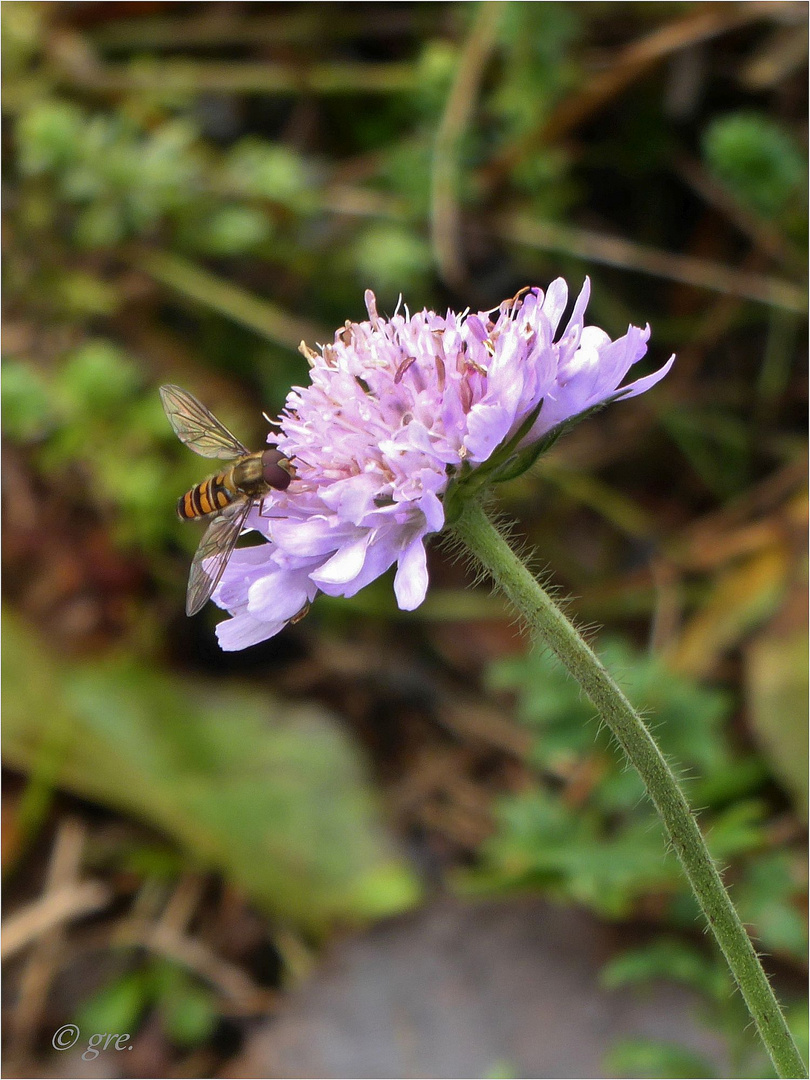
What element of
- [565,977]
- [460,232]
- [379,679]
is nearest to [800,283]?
[460,232]

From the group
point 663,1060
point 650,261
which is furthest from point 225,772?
point 650,261

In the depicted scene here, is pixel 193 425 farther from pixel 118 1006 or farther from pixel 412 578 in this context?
pixel 118 1006

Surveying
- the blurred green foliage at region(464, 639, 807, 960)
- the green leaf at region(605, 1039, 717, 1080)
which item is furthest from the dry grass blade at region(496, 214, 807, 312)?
the green leaf at region(605, 1039, 717, 1080)

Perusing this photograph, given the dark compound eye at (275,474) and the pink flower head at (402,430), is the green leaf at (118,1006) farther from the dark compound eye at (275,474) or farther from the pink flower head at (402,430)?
the dark compound eye at (275,474)

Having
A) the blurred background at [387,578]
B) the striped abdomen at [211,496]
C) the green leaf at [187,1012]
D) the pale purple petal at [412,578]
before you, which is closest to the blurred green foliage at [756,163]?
the blurred background at [387,578]

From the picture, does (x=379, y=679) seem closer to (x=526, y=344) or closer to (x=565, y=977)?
(x=565, y=977)

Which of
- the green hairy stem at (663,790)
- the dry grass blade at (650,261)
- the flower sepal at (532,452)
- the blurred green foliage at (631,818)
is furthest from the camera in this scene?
the dry grass blade at (650,261)
